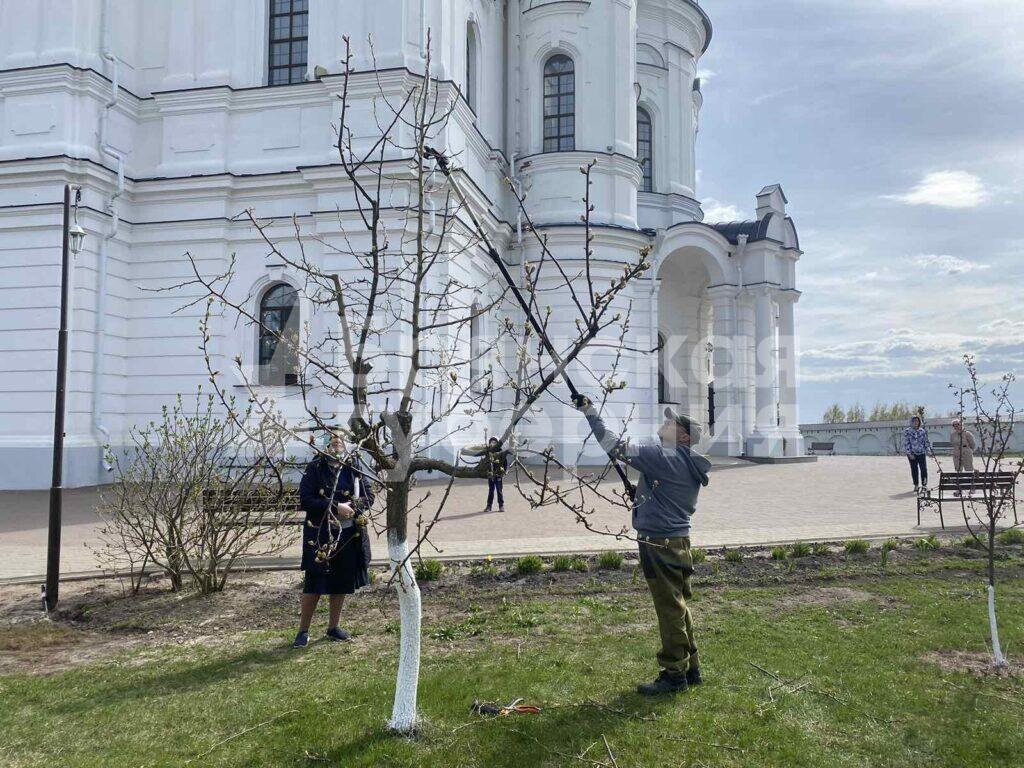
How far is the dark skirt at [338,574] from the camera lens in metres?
6.05

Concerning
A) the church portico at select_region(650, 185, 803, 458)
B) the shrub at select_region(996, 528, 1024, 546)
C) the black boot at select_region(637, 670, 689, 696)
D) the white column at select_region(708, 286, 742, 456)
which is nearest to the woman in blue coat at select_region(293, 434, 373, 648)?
the black boot at select_region(637, 670, 689, 696)

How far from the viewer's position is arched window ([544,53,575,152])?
23609 millimetres

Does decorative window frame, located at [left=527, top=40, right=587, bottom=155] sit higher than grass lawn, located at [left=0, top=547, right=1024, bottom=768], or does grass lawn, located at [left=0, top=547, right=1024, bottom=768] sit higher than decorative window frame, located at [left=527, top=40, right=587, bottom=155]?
decorative window frame, located at [left=527, top=40, right=587, bottom=155]

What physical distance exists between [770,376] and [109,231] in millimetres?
20869

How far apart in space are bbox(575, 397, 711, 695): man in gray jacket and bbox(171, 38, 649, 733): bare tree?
36 centimetres

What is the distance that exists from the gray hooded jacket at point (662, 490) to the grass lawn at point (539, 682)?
1049mm

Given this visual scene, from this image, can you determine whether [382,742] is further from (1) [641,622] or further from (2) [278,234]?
(2) [278,234]

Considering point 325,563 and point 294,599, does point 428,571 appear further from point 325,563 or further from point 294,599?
point 325,563

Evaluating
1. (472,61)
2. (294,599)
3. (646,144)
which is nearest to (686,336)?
(646,144)

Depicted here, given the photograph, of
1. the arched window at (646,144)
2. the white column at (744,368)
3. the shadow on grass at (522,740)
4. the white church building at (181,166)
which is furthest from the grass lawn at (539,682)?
the arched window at (646,144)

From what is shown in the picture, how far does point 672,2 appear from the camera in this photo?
29062 mm

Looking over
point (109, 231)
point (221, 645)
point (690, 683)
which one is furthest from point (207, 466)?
point (109, 231)

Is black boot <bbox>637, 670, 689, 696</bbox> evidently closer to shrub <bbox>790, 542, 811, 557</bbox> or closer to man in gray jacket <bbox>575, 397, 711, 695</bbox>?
man in gray jacket <bbox>575, 397, 711, 695</bbox>

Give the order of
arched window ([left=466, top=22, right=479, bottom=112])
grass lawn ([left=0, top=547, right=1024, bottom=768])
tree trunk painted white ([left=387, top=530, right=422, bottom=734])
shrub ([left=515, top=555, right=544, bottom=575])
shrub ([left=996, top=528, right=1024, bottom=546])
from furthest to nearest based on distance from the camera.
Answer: arched window ([left=466, top=22, right=479, bottom=112]) < shrub ([left=996, top=528, right=1024, bottom=546]) < shrub ([left=515, top=555, right=544, bottom=575]) < tree trunk painted white ([left=387, top=530, right=422, bottom=734]) < grass lawn ([left=0, top=547, right=1024, bottom=768])
